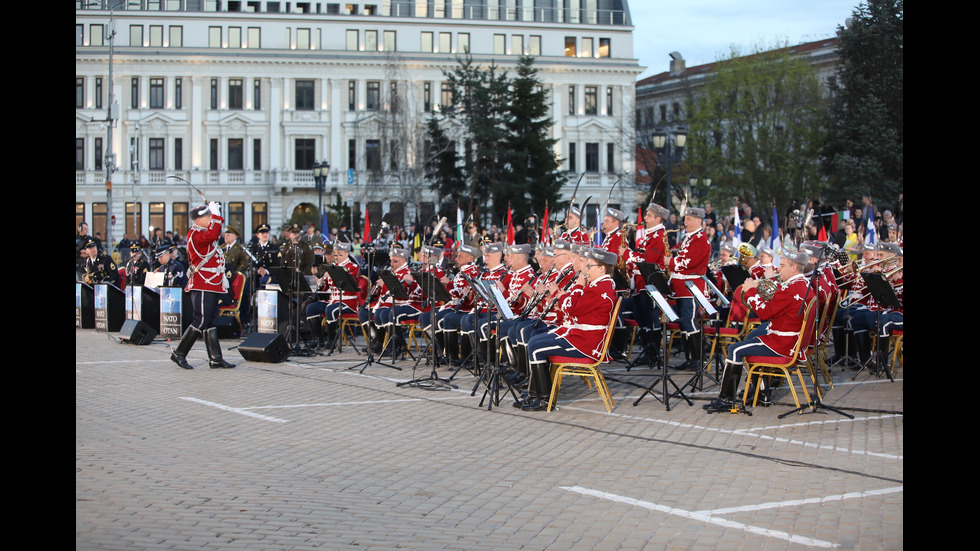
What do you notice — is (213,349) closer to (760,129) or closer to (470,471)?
(470,471)

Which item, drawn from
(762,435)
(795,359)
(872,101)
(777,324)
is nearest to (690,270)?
(777,324)

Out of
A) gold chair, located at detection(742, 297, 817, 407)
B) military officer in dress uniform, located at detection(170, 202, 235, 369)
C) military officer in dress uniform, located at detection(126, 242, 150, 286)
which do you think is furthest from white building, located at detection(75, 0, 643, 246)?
gold chair, located at detection(742, 297, 817, 407)

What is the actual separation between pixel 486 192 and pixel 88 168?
31280 millimetres

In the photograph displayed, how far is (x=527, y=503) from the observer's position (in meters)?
7.16

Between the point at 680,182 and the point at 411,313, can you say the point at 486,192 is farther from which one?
the point at 411,313

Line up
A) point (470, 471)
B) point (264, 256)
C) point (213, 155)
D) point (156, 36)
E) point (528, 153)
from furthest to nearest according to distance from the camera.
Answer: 1. point (213, 155)
2. point (156, 36)
3. point (528, 153)
4. point (264, 256)
5. point (470, 471)

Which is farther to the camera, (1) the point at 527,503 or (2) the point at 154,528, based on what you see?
(1) the point at 527,503

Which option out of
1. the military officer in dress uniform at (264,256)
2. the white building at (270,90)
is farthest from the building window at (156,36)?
the military officer in dress uniform at (264,256)

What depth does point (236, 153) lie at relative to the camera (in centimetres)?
7156

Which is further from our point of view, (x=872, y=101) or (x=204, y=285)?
(x=872, y=101)

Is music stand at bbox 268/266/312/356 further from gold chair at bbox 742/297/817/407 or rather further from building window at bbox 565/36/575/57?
building window at bbox 565/36/575/57

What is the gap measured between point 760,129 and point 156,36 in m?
41.0

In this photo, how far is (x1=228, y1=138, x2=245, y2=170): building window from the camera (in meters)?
71.4
